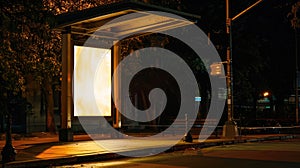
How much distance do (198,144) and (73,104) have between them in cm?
526

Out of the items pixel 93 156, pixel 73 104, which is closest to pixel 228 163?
pixel 93 156

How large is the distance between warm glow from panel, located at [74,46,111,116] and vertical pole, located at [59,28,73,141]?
15.5 inches

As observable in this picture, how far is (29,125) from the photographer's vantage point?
3706 cm

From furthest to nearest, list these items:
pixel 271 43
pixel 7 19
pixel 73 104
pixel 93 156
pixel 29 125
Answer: pixel 271 43 → pixel 29 125 → pixel 73 104 → pixel 93 156 → pixel 7 19

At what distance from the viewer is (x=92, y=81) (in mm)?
20719

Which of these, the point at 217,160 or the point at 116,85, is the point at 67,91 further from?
the point at 217,160

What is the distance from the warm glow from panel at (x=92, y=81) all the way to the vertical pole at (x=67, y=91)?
39 centimetres

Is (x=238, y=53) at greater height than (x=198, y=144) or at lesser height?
greater

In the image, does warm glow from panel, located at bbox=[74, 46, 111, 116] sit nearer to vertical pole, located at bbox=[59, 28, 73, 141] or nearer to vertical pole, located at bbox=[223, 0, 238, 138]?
vertical pole, located at bbox=[59, 28, 73, 141]

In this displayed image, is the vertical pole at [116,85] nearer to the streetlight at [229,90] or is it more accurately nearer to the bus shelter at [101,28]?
the bus shelter at [101,28]

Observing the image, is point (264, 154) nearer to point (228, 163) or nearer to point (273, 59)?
point (228, 163)

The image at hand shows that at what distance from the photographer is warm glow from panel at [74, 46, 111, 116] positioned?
20047 millimetres

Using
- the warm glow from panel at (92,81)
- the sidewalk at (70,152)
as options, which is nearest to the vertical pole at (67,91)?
the warm glow from panel at (92,81)

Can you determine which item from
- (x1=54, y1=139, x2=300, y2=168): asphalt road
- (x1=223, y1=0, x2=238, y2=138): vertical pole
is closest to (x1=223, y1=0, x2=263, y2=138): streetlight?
(x1=223, y1=0, x2=238, y2=138): vertical pole
